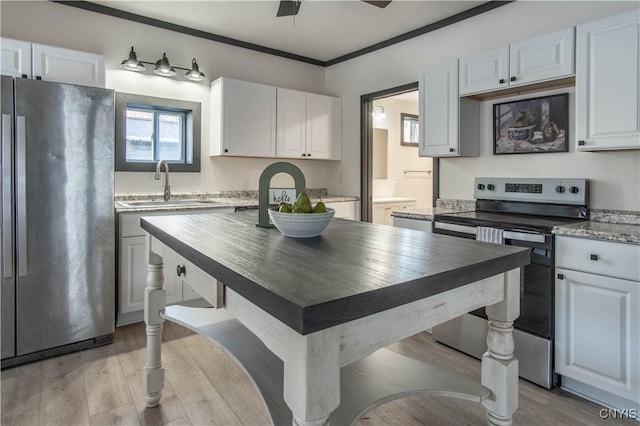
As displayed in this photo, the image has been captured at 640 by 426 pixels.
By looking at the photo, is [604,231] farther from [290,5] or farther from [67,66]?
[67,66]

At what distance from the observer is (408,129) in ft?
19.8

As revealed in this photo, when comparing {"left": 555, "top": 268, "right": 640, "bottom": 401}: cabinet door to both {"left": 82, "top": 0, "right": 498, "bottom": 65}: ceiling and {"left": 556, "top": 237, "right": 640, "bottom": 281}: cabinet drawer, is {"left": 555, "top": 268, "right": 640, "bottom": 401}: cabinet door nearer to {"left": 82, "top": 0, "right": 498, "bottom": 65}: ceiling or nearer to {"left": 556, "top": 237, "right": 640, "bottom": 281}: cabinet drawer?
{"left": 556, "top": 237, "right": 640, "bottom": 281}: cabinet drawer

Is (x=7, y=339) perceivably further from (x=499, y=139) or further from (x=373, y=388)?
(x=499, y=139)

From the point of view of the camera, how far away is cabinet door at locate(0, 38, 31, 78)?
251 cm

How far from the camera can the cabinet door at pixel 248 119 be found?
12.3 feet

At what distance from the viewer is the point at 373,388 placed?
4.44 feet

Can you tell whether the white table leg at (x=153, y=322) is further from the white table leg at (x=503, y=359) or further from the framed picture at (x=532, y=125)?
the framed picture at (x=532, y=125)

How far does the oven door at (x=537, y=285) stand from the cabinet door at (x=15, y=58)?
329cm

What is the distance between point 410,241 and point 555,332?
1338mm

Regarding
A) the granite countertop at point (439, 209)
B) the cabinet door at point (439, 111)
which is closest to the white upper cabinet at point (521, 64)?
the cabinet door at point (439, 111)

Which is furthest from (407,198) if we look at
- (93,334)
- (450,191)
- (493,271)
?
(493,271)

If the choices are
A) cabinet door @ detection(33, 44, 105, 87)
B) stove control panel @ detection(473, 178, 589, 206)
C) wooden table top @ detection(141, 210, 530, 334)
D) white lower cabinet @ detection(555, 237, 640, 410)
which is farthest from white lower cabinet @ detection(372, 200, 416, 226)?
wooden table top @ detection(141, 210, 530, 334)

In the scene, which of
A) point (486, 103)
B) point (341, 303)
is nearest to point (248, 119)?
point (486, 103)

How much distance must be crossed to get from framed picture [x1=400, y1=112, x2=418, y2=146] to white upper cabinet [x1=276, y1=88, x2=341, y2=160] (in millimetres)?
1705
